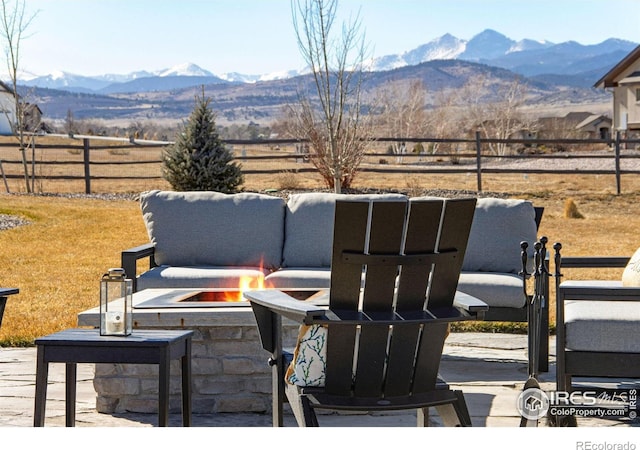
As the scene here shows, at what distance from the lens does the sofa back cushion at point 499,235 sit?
502cm

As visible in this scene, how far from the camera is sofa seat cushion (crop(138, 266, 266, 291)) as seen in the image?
4934mm

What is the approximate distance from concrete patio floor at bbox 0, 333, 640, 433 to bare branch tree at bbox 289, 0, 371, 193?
680cm

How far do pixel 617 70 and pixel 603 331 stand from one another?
81.4 feet

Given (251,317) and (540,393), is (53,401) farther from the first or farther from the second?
(540,393)

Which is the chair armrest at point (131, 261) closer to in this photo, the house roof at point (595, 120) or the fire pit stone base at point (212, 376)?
the fire pit stone base at point (212, 376)

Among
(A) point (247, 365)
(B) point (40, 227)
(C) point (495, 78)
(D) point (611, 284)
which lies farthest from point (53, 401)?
(C) point (495, 78)

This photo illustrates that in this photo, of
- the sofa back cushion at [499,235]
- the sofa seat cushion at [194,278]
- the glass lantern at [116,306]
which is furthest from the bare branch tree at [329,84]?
the glass lantern at [116,306]

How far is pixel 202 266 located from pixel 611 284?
2.24 metres

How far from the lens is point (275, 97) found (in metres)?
120

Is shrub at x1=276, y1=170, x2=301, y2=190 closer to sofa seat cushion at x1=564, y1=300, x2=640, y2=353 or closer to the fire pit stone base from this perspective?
the fire pit stone base

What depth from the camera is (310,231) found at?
17.3 feet

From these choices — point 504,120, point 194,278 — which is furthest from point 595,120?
point 194,278

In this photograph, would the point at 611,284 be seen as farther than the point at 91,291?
No

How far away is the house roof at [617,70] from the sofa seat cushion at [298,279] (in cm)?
2223
